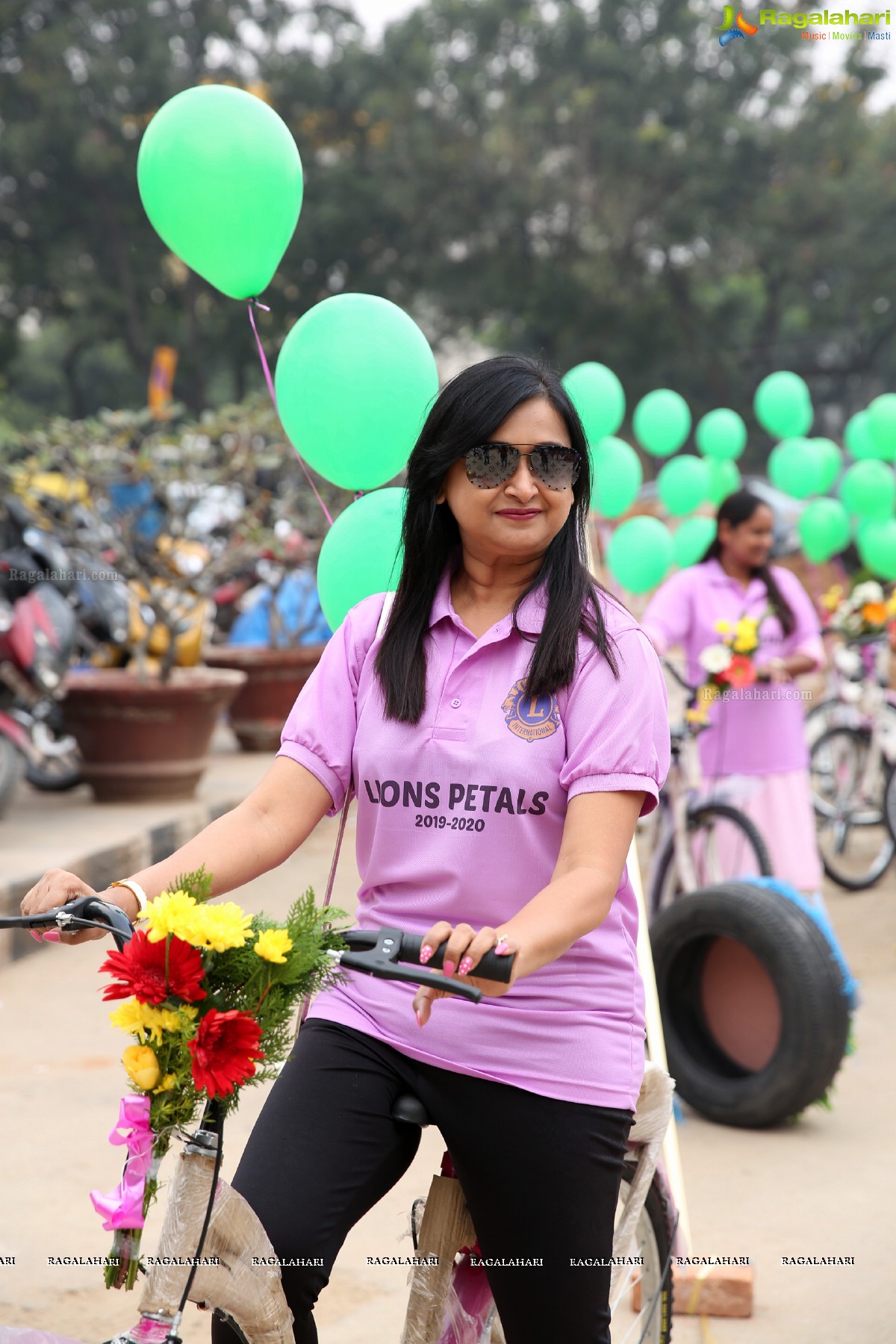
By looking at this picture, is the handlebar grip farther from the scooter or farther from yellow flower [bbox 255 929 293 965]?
the scooter

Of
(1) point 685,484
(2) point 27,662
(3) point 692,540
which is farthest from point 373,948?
(1) point 685,484

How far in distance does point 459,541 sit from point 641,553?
4.13 m

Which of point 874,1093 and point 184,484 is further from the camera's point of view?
point 184,484

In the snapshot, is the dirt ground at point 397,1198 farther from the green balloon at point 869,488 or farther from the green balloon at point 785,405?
the green balloon at point 785,405

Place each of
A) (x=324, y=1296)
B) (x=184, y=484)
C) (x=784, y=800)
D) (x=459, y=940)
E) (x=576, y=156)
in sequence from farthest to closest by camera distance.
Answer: (x=576, y=156)
(x=184, y=484)
(x=784, y=800)
(x=324, y=1296)
(x=459, y=940)

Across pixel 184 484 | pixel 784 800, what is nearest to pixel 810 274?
pixel 184 484

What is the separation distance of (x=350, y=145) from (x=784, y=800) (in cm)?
2529

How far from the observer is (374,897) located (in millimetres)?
→ 1914

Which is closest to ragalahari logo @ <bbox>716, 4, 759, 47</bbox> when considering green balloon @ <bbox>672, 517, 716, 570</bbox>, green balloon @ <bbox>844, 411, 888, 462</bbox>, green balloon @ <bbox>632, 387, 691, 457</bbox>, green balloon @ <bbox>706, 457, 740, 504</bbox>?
green balloon @ <bbox>672, 517, 716, 570</bbox>

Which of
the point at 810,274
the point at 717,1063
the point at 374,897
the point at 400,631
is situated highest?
the point at 810,274

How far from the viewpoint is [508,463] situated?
1.88 meters

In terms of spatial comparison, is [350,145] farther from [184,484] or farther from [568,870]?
[568,870]

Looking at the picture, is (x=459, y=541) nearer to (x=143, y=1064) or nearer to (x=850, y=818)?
(x=143, y=1064)

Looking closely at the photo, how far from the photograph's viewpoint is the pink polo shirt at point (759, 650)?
5.08 meters
